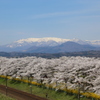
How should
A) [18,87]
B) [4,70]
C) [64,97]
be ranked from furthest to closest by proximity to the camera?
[4,70]
[18,87]
[64,97]

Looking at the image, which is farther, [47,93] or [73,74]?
[47,93]

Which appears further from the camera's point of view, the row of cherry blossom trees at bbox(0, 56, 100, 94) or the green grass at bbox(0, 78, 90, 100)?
the green grass at bbox(0, 78, 90, 100)

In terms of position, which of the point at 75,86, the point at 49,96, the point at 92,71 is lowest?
the point at 49,96

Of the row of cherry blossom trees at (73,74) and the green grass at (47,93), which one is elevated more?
the row of cherry blossom trees at (73,74)

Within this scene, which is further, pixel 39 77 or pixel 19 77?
pixel 19 77

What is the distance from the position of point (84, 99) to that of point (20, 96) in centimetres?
2300

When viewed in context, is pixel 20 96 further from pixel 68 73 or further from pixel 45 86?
pixel 68 73

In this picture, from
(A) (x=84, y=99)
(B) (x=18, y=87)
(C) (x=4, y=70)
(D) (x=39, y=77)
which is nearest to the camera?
(A) (x=84, y=99)

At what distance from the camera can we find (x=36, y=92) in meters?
71.9

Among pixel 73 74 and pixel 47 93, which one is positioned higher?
pixel 73 74

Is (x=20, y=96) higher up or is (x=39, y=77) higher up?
(x=39, y=77)

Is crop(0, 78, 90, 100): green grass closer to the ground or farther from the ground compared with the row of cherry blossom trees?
closer to the ground

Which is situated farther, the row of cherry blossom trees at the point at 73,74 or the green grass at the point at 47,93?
the green grass at the point at 47,93

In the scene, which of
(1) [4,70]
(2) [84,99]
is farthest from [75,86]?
(1) [4,70]
